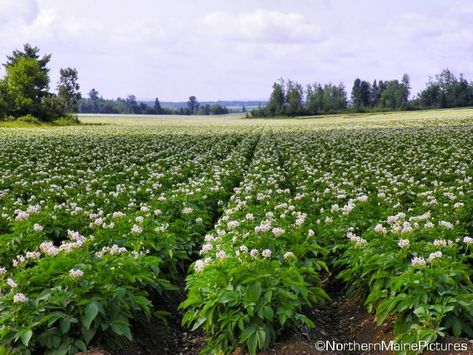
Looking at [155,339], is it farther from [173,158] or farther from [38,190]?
[173,158]

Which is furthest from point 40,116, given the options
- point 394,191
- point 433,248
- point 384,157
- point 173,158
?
point 433,248

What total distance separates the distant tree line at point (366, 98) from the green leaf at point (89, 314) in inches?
5278

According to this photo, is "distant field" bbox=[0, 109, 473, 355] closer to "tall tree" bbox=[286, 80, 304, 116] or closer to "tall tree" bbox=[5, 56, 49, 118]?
"tall tree" bbox=[5, 56, 49, 118]

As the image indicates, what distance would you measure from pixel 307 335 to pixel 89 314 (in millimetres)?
2655

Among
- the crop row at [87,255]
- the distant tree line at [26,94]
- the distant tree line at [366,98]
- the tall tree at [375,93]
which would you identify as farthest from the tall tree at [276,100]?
the crop row at [87,255]

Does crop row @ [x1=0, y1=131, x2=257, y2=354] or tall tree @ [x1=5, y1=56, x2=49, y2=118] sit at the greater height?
tall tree @ [x1=5, y1=56, x2=49, y2=118]

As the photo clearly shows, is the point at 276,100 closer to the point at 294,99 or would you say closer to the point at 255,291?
the point at 294,99

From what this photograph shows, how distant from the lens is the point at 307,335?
5.90m

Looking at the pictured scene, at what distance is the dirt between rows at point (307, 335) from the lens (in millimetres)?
5320

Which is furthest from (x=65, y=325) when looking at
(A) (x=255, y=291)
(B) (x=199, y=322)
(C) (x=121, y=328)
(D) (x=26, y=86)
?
(D) (x=26, y=86)

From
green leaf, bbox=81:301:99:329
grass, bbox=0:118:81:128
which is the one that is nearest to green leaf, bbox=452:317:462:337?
green leaf, bbox=81:301:99:329

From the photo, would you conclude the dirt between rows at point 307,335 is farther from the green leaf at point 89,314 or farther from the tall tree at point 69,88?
the tall tree at point 69,88

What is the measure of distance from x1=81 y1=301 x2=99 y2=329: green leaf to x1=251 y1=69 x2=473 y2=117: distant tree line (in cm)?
13406

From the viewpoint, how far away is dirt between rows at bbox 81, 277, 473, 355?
5320 mm
